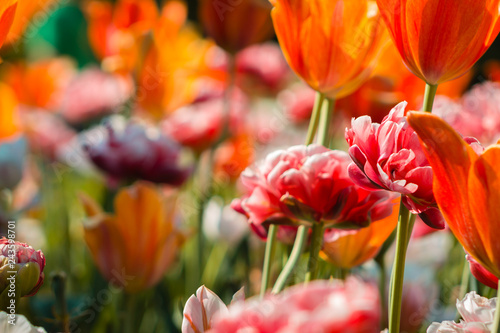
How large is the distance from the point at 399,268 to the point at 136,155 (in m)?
0.41

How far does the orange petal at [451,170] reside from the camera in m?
0.22

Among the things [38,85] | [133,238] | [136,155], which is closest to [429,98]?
[133,238]

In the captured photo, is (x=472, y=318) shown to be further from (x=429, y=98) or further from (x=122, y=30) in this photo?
(x=122, y=30)

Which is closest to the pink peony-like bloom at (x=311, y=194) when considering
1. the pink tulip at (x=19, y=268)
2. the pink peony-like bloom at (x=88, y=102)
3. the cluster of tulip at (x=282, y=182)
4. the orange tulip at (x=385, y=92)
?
the cluster of tulip at (x=282, y=182)

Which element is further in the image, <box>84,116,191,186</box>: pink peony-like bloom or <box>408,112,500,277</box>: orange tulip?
<box>84,116,191,186</box>: pink peony-like bloom

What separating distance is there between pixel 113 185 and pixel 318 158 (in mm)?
417

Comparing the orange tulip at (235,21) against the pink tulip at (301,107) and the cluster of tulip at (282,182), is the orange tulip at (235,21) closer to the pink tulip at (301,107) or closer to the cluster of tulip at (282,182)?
the cluster of tulip at (282,182)

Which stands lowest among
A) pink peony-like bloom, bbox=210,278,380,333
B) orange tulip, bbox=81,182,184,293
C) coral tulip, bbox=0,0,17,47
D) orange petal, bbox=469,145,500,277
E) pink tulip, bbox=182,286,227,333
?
orange tulip, bbox=81,182,184,293

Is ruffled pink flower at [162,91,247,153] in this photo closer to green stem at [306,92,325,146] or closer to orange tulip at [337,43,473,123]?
orange tulip at [337,43,473,123]

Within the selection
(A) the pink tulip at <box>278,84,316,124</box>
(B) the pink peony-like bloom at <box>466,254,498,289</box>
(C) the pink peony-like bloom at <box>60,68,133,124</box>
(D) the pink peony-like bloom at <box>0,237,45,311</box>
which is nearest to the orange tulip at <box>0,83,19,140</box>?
(C) the pink peony-like bloom at <box>60,68,133,124</box>

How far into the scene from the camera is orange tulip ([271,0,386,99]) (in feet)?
1.09

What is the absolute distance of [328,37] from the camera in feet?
1.11

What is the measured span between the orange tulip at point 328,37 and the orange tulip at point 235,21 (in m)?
0.32

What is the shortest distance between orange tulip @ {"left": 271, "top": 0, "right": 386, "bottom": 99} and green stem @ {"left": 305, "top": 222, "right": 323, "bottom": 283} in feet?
0.28
